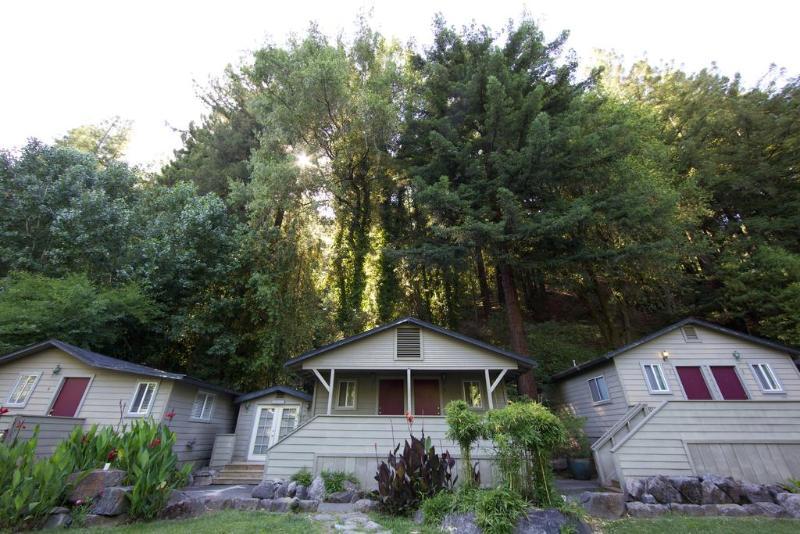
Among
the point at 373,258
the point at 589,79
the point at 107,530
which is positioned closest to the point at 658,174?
the point at 589,79

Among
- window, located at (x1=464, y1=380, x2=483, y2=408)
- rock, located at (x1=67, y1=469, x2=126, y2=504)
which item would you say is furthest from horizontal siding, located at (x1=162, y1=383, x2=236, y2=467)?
window, located at (x1=464, y1=380, x2=483, y2=408)

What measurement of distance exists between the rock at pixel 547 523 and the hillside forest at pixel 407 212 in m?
7.66

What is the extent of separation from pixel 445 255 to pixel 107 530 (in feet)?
35.9

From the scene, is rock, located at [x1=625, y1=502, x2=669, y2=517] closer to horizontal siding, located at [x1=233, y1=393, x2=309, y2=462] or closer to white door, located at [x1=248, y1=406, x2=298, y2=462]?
horizontal siding, located at [x1=233, y1=393, x2=309, y2=462]

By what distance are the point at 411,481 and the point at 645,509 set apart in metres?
4.33

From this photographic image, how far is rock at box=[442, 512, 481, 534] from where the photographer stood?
500cm

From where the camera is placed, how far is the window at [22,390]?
10.6 meters

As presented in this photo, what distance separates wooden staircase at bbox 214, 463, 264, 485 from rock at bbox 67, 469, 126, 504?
487 cm

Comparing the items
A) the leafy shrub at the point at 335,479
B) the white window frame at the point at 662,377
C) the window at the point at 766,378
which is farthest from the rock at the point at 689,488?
the window at the point at 766,378

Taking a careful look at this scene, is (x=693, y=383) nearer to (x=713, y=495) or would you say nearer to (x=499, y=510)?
(x=713, y=495)

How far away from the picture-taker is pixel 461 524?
17.1 feet

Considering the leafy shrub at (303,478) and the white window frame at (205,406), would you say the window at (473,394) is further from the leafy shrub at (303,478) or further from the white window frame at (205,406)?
the white window frame at (205,406)

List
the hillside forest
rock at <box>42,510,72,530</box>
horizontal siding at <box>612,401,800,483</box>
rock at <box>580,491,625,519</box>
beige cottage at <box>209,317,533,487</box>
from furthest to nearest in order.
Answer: the hillside forest < beige cottage at <box>209,317,533,487</box> < horizontal siding at <box>612,401,800,483</box> < rock at <box>580,491,625,519</box> < rock at <box>42,510,72,530</box>

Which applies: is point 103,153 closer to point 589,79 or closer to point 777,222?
point 589,79
